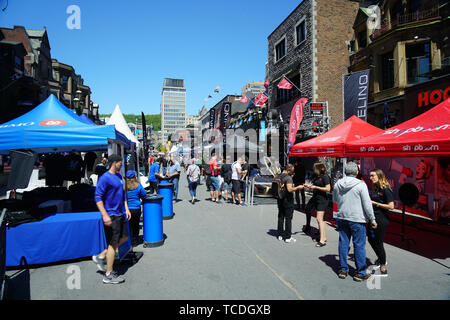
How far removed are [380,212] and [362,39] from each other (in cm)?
1920

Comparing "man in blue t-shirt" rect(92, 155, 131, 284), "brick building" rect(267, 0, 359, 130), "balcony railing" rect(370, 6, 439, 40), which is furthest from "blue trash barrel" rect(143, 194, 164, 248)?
"balcony railing" rect(370, 6, 439, 40)

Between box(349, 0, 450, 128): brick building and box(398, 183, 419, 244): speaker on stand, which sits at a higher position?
box(349, 0, 450, 128): brick building

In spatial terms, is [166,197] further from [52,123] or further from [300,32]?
[300,32]

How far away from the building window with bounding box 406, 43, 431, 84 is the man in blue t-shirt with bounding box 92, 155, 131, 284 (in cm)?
1717

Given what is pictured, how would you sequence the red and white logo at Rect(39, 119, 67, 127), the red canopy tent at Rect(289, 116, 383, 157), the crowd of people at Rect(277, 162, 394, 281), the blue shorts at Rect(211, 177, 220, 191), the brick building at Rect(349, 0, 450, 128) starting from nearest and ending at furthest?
the crowd of people at Rect(277, 162, 394, 281) → the red and white logo at Rect(39, 119, 67, 127) → the red canopy tent at Rect(289, 116, 383, 157) → the blue shorts at Rect(211, 177, 220, 191) → the brick building at Rect(349, 0, 450, 128)

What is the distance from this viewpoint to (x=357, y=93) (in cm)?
1002

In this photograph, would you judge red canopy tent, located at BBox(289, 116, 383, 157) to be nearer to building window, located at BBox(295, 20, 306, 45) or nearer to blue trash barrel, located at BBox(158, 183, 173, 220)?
blue trash barrel, located at BBox(158, 183, 173, 220)

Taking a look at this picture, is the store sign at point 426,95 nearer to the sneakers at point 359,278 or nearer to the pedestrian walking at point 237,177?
the pedestrian walking at point 237,177

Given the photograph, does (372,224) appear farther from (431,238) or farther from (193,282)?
(431,238)

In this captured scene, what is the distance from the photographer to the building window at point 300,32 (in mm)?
21047

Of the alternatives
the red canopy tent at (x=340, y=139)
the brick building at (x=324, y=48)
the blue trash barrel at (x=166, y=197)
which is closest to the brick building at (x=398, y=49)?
the brick building at (x=324, y=48)

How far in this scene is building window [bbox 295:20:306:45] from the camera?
69.1 feet
